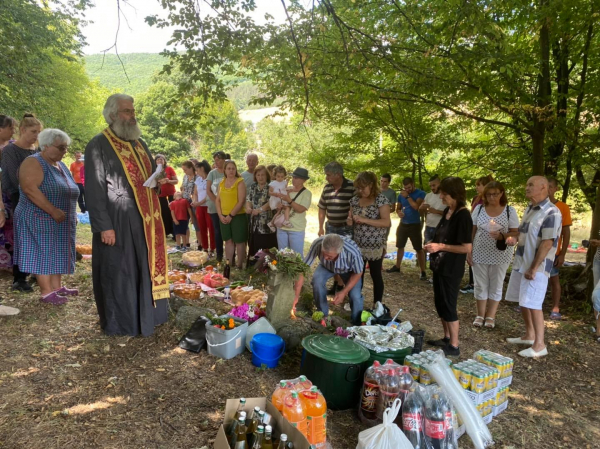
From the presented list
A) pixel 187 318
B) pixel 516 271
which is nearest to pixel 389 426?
pixel 187 318

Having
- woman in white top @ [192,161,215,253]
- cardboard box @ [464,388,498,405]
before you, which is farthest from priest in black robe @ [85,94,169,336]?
woman in white top @ [192,161,215,253]

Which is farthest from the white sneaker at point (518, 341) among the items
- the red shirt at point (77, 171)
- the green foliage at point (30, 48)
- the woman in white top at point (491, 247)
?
the green foliage at point (30, 48)

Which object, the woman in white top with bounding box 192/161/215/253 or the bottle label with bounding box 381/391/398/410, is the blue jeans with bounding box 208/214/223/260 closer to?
the woman in white top with bounding box 192/161/215/253

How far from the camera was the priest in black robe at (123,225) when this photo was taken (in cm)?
369

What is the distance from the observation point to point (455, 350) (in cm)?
438

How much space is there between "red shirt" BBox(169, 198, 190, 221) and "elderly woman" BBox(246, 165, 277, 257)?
2.12 m

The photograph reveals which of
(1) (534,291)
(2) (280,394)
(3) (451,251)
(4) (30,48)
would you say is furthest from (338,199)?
(4) (30,48)

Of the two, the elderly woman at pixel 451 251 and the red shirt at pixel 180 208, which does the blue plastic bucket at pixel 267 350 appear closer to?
the elderly woman at pixel 451 251

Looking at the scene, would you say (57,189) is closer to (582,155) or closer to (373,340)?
(373,340)

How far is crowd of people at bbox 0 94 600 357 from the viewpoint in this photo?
3.83 metres

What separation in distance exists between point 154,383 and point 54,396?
2.30ft

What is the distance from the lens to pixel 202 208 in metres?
A: 7.88

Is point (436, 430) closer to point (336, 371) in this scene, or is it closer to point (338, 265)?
point (336, 371)

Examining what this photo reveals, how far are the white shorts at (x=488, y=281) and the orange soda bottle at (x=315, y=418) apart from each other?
344 centimetres
